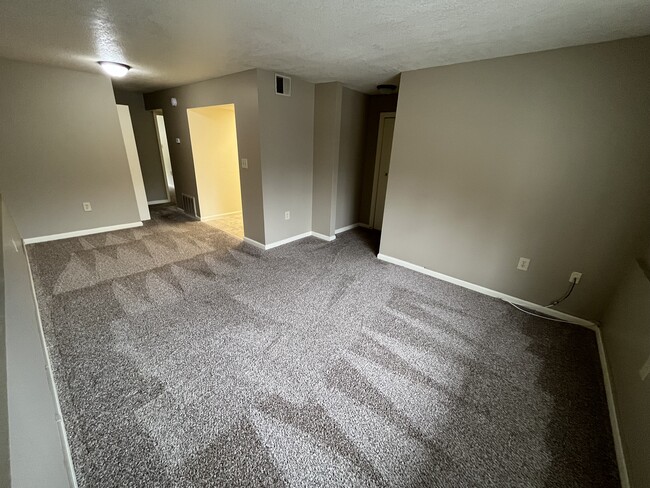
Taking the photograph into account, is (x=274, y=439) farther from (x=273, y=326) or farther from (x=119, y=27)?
(x=119, y=27)

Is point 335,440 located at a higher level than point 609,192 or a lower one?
lower

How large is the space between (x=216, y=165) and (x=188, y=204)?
998 mm

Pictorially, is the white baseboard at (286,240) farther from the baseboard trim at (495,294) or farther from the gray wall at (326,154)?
the baseboard trim at (495,294)

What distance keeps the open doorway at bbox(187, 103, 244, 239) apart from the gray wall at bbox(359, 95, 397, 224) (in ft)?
7.30

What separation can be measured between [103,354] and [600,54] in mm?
4230

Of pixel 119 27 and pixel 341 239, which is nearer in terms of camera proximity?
pixel 119 27

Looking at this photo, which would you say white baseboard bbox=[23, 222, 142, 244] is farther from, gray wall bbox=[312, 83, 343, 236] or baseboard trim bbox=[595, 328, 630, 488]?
baseboard trim bbox=[595, 328, 630, 488]

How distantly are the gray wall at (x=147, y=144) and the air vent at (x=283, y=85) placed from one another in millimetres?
3946

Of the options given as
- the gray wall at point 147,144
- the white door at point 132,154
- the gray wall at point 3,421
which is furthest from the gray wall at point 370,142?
the gray wall at point 147,144

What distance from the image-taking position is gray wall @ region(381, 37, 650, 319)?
6.31 feet

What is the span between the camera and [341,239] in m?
4.23

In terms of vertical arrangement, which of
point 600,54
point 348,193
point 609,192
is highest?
point 600,54

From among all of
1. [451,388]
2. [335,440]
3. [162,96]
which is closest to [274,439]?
[335,440]

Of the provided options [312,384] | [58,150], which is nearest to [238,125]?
[58,150]
